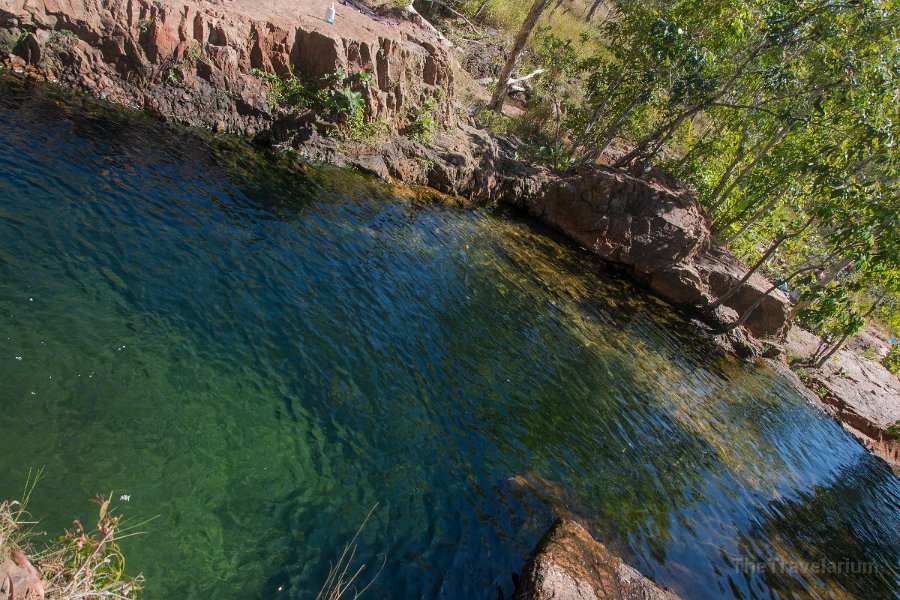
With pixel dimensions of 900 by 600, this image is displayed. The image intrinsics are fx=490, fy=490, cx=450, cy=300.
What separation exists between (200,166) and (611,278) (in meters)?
16.0

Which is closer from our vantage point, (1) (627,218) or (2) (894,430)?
(2) (894,430)

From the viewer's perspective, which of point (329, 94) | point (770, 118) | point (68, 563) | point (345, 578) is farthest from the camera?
point (770, 118)

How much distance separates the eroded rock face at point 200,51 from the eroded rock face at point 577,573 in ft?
52.3

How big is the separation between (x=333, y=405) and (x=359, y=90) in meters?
14.2

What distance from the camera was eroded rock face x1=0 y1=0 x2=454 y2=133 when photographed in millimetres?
14570

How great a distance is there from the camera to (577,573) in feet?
21.0

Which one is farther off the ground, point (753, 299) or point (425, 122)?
point (753, 299)

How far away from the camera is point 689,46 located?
21.0 metres

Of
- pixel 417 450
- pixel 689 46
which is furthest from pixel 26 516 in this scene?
pixel 689 46

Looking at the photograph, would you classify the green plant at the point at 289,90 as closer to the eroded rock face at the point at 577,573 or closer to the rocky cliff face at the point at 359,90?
the rocky cliff face at the point at 359,90

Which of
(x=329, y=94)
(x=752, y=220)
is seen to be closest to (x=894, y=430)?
(x=752, y=220)

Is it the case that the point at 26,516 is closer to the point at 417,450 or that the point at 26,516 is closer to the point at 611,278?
the point at 417,450

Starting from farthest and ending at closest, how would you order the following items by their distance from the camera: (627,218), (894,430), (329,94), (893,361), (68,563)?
(893,361)
(627,218)
(894,430)
(329,94)
(68,563)

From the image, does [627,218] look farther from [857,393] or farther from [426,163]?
[857,393]
